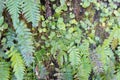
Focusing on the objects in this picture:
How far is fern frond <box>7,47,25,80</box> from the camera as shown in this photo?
2530mm

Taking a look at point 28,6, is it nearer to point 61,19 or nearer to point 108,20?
point 61,19

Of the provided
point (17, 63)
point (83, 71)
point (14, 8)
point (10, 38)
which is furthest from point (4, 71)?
point (83, 71)

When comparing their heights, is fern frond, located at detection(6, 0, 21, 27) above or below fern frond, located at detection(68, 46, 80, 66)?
above

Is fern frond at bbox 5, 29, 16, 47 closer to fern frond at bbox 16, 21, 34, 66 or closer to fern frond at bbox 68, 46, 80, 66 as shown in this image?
fern frond at bbox 16, 21, 34, 66

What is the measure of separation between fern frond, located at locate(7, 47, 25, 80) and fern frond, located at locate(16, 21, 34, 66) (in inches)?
2.5

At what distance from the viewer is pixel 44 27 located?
9.36ft

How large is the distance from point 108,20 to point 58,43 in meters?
0.66

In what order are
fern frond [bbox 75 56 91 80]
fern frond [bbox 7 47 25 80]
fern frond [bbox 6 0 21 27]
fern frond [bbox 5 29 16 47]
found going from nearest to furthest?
fern frond [bbox 6 0 21 27], fern frond [bbox 7 47 25 80], fern frond [bbox 5 29 16 47], fern frond [bbox 75 56 91 80]

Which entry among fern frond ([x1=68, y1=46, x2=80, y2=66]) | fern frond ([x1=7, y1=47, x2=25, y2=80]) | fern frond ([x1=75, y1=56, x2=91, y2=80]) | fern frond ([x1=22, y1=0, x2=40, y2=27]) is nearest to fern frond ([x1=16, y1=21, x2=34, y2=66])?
fern frond ([x1=7, y1=47, x2=25, y2=80])

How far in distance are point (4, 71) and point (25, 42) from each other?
33 cm

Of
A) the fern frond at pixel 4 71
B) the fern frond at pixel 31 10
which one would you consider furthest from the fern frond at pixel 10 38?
the fern frond at pixel 31 10

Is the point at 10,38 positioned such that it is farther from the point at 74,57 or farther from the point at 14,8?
the point at 74,57

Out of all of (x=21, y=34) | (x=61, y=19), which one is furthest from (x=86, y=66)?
(x=21, y=34)

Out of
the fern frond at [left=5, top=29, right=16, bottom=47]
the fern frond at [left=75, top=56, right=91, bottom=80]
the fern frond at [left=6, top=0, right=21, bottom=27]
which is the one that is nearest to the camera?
the fern frond at [left=6, top=0, right=21, bottom=27]
